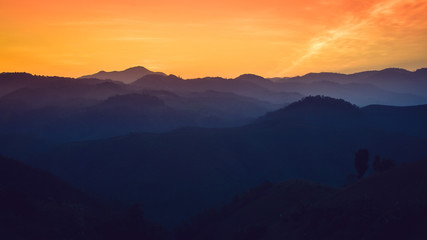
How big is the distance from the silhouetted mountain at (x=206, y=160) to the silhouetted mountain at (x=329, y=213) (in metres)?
27.3

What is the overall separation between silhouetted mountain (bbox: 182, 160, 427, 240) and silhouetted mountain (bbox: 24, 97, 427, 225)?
27312mm

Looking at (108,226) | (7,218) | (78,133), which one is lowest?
(108,226)

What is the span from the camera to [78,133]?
186125 millimetres

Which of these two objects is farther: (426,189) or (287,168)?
(287,168)

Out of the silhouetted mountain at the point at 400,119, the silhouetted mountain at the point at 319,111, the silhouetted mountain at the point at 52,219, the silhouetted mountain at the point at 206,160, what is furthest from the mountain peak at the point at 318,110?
the silhouetted mountain at the point at 52,219

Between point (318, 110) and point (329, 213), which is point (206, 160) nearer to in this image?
point (329, 213)

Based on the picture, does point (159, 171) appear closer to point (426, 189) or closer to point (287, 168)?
point (287, 168)

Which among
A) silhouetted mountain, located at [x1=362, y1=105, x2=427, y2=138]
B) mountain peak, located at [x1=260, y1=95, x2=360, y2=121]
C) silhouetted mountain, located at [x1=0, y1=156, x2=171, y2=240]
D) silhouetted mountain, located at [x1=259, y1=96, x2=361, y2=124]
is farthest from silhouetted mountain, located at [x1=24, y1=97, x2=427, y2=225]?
mountain peak, located at [x1=260, y1=95, x2=360, y2=121]

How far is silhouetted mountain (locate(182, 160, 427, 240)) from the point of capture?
3155cm

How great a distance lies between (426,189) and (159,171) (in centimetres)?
7696

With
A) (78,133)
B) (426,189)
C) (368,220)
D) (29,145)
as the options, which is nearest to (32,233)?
(368,220)

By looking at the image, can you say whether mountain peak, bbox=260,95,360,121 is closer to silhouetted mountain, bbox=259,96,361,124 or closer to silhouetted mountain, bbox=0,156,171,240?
silhouetted mountain, bbox=259,96,361,124

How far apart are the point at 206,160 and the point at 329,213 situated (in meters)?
77.3

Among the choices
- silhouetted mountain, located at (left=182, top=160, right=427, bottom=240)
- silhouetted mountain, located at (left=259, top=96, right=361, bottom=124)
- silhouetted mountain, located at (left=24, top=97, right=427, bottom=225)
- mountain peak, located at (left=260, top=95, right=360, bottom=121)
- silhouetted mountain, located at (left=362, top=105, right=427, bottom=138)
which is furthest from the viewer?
mountain peak, located at (left=260, top=95, right=360, bottom=121)
